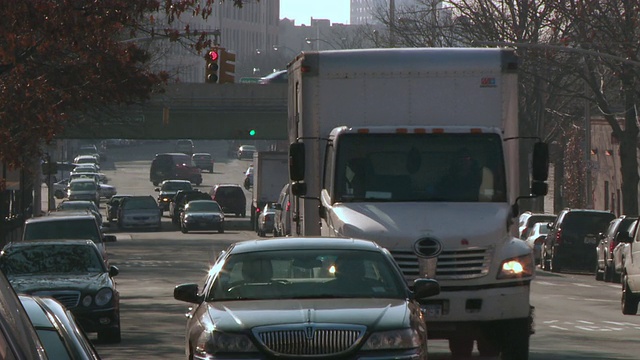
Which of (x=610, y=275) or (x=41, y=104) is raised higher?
Answer: (x=41, y=104)

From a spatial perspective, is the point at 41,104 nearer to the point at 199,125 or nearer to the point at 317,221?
the point at 317,221

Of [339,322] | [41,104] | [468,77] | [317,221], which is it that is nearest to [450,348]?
[317,221]

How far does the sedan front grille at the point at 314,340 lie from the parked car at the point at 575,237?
3063cm

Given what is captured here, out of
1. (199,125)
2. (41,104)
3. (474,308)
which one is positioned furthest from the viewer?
(199,125)

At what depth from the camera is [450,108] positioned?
15258 millimetres

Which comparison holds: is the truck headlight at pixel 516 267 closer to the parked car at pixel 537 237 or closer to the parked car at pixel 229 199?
the parked car at pixel 537 237

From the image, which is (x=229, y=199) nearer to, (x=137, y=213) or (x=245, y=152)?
(x=137, y=213)

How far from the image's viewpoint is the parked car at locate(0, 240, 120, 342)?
18109 mm

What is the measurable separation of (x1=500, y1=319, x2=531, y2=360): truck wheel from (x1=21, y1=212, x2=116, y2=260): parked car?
50.1 ft

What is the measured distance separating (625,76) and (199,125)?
3583cm

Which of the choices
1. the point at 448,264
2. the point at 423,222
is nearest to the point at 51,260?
the point at 423,222

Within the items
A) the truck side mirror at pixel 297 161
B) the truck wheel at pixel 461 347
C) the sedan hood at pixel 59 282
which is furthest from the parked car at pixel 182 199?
the truck side mirror at pixel 297 161

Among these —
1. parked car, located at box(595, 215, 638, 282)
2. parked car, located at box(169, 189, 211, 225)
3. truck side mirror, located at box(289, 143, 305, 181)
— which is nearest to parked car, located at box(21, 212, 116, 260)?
parked car, located at box(595, 215, 638, 282)

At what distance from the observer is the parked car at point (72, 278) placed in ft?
59.4
